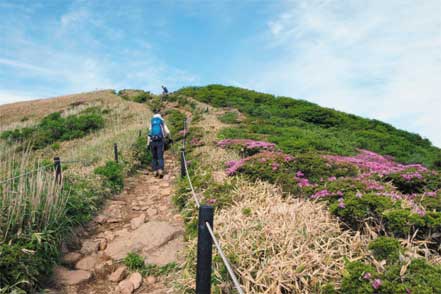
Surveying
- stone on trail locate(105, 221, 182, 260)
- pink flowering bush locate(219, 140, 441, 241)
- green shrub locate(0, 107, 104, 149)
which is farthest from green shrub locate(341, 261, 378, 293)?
green shrub locate(0, 107, 104, 149)

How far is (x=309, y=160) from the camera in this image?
6852mm

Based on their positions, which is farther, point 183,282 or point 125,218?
point 125,218

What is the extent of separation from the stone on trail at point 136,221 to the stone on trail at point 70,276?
155 cm

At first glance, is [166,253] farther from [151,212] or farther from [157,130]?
[157,130]

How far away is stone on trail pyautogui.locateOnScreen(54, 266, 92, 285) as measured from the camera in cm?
416

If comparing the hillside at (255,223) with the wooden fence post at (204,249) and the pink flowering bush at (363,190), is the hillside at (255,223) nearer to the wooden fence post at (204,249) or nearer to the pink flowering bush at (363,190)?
the pink flowering bush at (363,190)

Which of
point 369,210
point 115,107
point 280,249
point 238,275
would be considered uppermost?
point 115,107

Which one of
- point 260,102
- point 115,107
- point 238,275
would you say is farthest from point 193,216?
point 260,102

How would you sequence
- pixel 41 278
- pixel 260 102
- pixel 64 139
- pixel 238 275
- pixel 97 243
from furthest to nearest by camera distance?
1. pixel 260 102
2. pixel 64 139
3. pixel 97 243
4. pixel 41 278
5. pixel 238 275

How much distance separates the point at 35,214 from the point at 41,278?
893 millimetres

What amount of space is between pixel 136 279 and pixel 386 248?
3.03 m

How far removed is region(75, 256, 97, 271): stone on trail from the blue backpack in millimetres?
4669

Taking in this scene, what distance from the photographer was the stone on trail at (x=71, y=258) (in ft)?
15.1

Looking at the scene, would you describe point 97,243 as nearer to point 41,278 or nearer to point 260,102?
point 41,278
